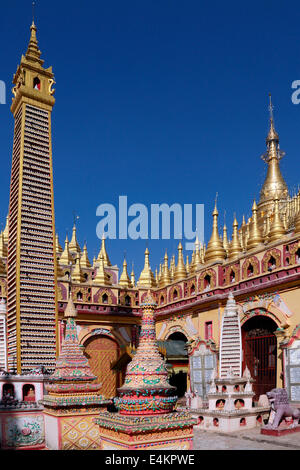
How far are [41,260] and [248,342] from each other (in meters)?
10.3

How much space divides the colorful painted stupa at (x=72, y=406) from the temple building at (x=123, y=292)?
2582mm

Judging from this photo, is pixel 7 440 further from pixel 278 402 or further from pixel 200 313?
pixel 200 313

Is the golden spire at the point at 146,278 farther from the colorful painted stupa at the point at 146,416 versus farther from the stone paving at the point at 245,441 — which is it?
the colorful painted stupa at the point at 146,416

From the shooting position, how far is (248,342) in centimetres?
2206

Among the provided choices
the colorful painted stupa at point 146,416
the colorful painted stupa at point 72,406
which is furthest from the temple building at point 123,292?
the colorful painted stupa at point 72,406

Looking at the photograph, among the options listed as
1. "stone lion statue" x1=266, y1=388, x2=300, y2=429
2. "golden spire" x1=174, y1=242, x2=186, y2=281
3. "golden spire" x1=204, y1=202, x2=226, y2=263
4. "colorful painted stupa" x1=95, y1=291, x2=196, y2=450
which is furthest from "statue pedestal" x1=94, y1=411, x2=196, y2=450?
"golden spire" x1=174, y1=242, x2=186, y2=281

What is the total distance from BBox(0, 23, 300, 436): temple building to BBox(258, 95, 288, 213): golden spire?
5.01m

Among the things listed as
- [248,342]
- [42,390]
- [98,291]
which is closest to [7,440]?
[42,390]

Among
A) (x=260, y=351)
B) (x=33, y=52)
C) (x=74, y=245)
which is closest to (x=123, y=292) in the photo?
(x=260, y=351)

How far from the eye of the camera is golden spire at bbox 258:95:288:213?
39.9 meters

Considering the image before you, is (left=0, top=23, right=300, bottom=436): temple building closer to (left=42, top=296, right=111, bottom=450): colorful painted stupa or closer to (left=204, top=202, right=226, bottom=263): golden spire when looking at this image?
(left=204, top=202, right=226, bottom=263): golden spire

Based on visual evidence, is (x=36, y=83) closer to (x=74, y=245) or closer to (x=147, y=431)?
(x=147, y=431)

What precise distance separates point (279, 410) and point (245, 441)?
1419 mm

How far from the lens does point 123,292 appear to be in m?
29.7
